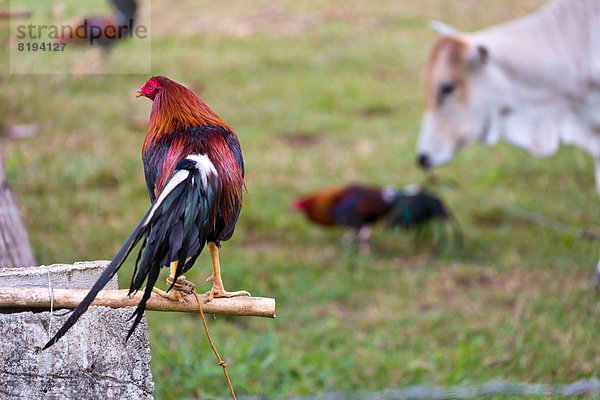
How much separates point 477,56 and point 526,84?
12.3 inches

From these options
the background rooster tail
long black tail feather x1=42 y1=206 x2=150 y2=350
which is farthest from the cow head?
long black tail feather x1=42 y1=206 x2=150 y2=350

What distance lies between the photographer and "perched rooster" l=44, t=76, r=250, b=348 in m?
1.21

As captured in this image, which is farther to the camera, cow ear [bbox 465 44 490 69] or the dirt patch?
the dirt patch

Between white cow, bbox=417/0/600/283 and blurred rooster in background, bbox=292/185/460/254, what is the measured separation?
38 centimetres

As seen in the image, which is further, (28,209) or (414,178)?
(414,178)

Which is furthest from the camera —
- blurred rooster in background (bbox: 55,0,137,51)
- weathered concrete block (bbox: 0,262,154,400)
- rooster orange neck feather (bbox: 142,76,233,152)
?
blurred rooster in background (bbox: 55,0,137,51)

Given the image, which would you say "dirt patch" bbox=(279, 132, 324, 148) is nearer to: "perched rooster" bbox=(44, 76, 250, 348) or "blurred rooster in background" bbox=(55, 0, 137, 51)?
"blurred rooster in background" bbox=(55, 0, 137, 51)

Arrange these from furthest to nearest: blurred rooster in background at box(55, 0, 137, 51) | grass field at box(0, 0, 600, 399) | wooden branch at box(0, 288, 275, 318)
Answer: blurred rooster in background at box(55, 0, 137, 51), grass field at box(0, 0, 600, 399), wooden branch at box(0, 288, 275, 318)

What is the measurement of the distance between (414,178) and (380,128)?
1.22 metres

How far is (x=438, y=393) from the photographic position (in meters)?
2.79

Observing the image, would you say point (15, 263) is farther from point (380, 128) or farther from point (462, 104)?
point (380, 128)

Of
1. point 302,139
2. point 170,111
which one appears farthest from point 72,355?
point 302,139

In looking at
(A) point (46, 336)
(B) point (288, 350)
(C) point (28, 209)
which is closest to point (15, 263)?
(A) point (46, 336)

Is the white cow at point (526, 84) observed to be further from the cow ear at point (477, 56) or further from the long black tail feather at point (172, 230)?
the long black tail feather at point (172, 230)
